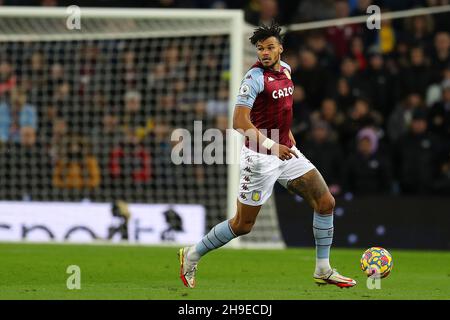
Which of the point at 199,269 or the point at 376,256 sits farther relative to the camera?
the point at 199,269

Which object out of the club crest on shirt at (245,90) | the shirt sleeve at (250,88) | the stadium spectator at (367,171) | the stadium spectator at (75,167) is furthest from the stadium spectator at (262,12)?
the club crest on shirt at (245,90)

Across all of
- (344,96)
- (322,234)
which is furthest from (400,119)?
(322,234)

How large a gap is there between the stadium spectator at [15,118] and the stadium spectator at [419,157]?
19.1ft

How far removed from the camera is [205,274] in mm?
10344

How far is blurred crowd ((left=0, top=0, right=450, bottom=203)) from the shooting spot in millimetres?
15672

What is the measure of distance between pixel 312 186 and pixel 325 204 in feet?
0.67

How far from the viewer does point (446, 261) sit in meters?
12.6

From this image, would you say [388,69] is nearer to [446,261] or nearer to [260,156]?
[446,261]

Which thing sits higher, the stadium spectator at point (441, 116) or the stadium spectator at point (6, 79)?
the stadium spectator at point (6, 79)

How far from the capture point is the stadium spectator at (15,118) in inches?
645

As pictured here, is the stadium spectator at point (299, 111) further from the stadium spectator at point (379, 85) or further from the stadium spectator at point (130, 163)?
the stadium spectator at point (130, 163)

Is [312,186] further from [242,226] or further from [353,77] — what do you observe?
[353,77]

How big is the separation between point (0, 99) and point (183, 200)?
11.1ft
